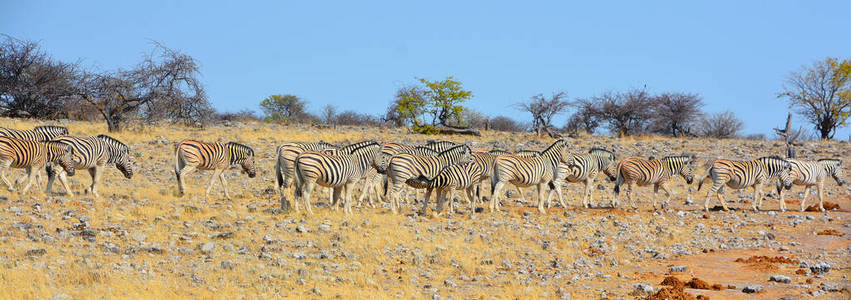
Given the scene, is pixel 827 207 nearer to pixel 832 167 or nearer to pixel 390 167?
pixel 832 167

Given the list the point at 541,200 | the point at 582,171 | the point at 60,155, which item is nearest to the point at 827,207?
the point at 582,171

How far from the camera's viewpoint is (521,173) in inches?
716

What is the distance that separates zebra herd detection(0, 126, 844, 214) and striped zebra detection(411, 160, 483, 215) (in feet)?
0.07

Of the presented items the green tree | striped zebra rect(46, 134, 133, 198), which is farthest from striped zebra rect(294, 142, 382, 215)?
the green tree

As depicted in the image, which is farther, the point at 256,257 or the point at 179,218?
the point at 179,218

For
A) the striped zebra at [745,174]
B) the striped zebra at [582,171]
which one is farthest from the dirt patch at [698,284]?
the striped zebra at [745,174]

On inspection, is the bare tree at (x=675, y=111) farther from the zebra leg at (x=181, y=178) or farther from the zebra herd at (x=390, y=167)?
the zebra leg at (x=181, y=178)

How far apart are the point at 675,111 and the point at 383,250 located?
39361 millimetres

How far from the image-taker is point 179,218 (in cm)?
1497

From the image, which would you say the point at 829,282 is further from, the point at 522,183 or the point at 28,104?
the point at 28,104

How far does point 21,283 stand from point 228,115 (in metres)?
42.8

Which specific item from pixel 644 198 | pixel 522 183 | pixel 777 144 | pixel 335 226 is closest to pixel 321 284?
pixel 335 226

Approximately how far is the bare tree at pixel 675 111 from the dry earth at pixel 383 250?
2918 cm

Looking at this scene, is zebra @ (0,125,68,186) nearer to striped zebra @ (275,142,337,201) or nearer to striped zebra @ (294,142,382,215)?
striped zebra @ (275,142,337,201)
